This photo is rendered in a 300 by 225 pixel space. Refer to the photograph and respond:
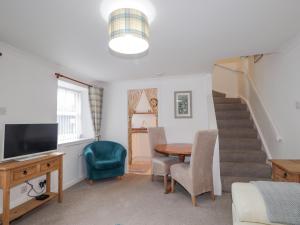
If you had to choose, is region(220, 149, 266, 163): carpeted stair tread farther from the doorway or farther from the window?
the window

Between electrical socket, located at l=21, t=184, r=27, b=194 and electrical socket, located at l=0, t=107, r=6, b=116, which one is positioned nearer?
electrical socket, located at l=0, t=107, r=6, b=116

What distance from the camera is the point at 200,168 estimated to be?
9.39ft

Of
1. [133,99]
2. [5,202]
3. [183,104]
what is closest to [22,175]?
[5,202]

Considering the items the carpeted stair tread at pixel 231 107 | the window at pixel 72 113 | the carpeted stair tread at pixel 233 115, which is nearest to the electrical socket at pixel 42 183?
the window at pixel 72 113

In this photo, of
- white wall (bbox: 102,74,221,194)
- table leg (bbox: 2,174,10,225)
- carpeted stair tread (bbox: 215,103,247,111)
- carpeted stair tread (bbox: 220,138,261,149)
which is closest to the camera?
table leg (bbox: 2,174,10,225)

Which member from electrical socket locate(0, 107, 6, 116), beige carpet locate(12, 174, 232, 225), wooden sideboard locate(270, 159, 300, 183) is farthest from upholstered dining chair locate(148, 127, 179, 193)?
electrical socket locate(0, 107, 6, 116)

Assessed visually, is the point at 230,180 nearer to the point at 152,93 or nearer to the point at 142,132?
the point at 152,93

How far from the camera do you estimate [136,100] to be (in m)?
4.69

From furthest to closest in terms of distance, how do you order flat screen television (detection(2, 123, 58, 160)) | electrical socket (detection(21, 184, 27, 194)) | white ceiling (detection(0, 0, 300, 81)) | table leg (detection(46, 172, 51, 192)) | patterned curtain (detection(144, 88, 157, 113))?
patterned curtain (detection(144, 88, 157, 113))
table leg (detection(46, 172, 51, 192))
electrical socket (detection(21, 184, 27, 194))
flat screen television (detection(2, 123, 58, 160))
white ceiling (detection(0, 0, 300, 81))

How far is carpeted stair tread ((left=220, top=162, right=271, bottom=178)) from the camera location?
3355 millimetres

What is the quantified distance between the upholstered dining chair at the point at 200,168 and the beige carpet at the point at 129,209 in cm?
24

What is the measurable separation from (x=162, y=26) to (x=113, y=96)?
3029mm

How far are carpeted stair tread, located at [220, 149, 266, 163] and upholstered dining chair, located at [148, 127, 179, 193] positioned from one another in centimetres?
98

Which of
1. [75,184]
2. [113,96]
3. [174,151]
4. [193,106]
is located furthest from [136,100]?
[75,184]
